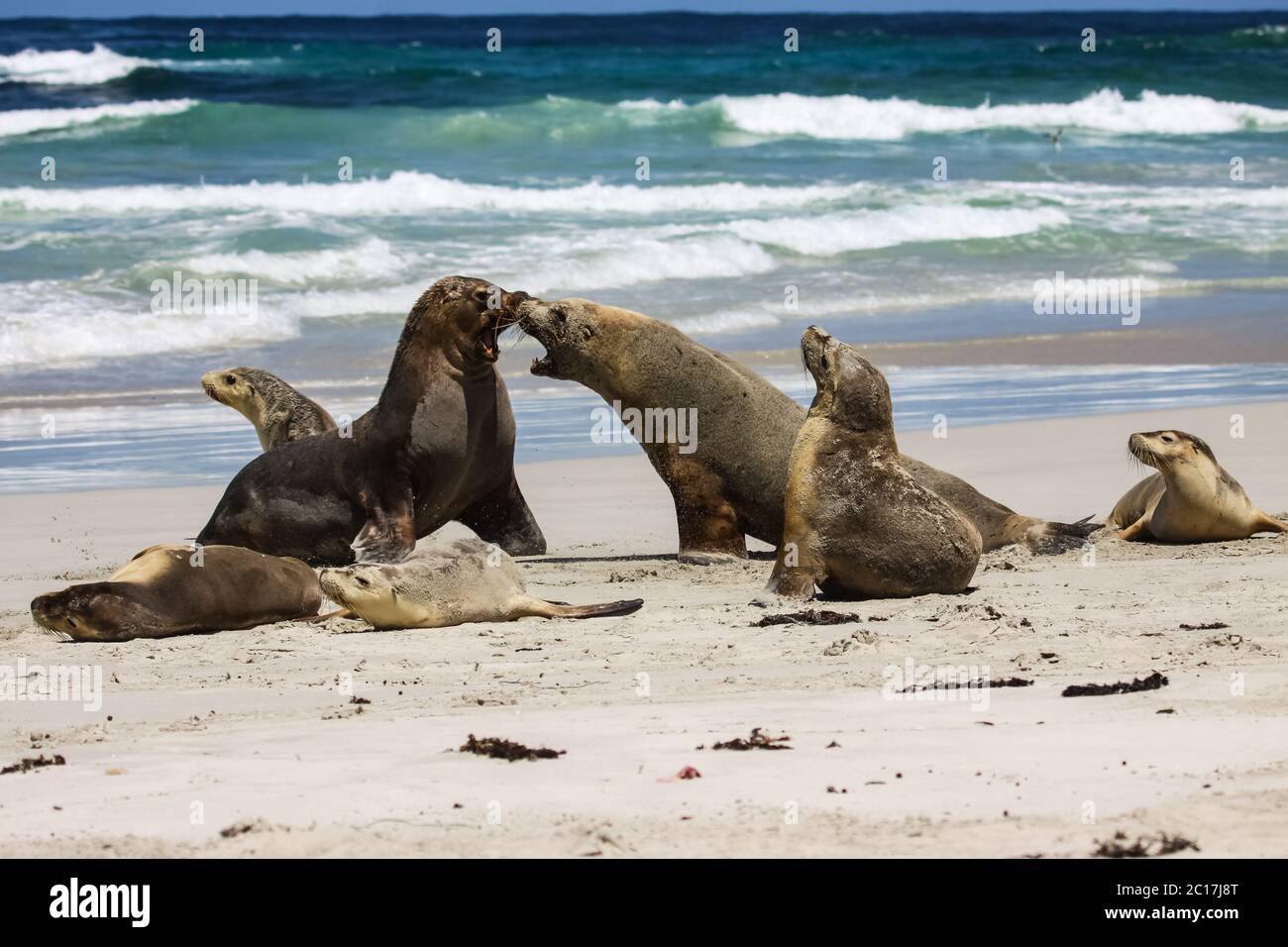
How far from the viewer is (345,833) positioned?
4.17m

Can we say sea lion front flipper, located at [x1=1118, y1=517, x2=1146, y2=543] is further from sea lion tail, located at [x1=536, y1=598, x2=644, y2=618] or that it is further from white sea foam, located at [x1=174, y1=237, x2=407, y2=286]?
white sea foam, located at [x1=174, y1=237, x2=407, y2=286]

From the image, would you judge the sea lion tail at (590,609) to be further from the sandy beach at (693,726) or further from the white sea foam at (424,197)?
the white sea foam at (424,197)

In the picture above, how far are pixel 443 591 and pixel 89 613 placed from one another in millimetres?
1293

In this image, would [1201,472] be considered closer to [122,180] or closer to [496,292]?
[496,292]

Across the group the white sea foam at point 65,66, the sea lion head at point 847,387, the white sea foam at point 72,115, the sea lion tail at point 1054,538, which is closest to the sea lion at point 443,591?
the sea lion head at point 847,387

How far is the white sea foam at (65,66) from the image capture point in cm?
4334

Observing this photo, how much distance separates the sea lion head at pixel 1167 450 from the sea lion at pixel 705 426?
1.50 ft

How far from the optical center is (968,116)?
41.6 m

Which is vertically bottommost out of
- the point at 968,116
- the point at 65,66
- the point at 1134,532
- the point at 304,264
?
the point at 1134,532

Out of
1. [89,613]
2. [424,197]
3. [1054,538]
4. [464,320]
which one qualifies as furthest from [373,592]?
[424,197]

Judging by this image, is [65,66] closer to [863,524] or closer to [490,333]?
[490,333]

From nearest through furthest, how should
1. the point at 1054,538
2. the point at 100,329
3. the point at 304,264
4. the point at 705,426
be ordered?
the point at 1054,538 → the point at 705,426 → the point at 100,329 → the point at 304,264

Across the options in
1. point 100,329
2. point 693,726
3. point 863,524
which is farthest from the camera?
point 100,329

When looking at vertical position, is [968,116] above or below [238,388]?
above
